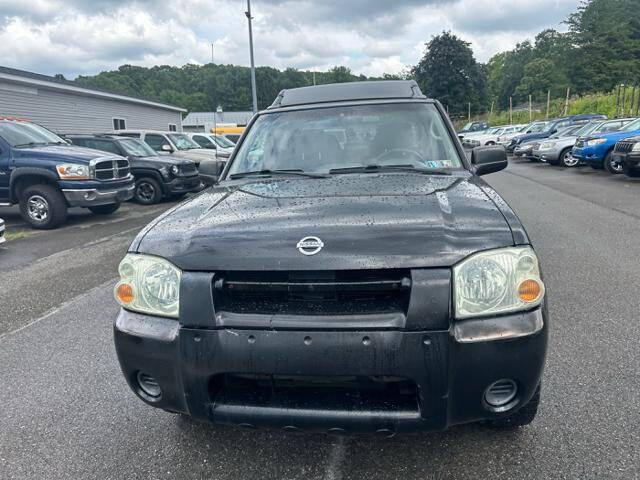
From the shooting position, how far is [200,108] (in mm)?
77062

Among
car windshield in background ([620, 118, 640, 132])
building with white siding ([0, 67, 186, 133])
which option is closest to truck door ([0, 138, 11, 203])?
building with white siding ([0, 67, 186, 133])

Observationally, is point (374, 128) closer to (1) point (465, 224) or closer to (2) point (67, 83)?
(1) point (465, 224)

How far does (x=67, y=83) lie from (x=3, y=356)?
1905cm

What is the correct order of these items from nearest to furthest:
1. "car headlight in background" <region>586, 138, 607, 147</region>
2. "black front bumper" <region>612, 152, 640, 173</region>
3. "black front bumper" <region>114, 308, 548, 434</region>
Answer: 1. "black front bumper" <region>114, 308, 548, 434</region>
2. "black front bumper" <region>612, 152, 640, 173</region>
3. "car headlight in background" <region>586, 138, 607, 147</region>

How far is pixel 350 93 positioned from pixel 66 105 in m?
19.5

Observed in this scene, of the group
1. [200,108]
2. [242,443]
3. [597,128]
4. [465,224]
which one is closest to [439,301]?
[465,224]

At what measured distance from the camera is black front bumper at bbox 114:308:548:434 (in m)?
1.74

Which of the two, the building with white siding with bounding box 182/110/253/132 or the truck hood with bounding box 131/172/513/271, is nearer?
the truck hood with bounding box 131/172/513/271

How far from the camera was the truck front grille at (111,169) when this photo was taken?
911 cm

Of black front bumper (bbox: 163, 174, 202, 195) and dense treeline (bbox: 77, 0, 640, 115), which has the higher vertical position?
dense treeline (bbox: 77, 0, 640, 115)

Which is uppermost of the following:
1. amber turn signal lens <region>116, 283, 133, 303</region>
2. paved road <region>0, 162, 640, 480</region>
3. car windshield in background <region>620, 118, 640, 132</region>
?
car windshield in background <region>620, 118, 640, 132</region>

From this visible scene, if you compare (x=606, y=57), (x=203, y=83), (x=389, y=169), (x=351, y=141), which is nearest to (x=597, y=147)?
(x=351, y=141)

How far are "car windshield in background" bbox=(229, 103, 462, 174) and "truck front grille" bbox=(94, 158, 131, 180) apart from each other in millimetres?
6671

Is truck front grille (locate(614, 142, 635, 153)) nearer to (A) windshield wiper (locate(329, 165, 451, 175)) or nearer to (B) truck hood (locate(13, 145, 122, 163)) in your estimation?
(A) windshield wiper (locate(329, 165, 451, 175))
